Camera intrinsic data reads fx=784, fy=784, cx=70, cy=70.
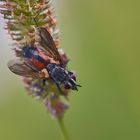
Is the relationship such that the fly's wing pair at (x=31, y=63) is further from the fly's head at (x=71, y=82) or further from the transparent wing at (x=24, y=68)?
the fly's head at (x=71, y=82)

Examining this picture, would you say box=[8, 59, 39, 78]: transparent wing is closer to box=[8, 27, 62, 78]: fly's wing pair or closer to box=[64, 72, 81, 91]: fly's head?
box=[8, 27, 62, 78]: fly's wing pair

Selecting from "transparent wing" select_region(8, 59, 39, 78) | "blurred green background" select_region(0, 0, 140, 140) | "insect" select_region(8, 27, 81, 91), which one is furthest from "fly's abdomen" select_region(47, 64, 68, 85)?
"blurred green background" select_region(0, 0, 140, 140)

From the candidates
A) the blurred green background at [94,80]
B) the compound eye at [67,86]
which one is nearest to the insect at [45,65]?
the compound eye at [67,86]

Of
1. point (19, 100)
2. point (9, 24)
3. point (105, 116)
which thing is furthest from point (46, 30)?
point (19, 100)

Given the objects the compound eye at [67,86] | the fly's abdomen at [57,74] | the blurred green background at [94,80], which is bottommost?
the compound eye at [67,86]

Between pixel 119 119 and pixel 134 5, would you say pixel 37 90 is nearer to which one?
pixel 134 5

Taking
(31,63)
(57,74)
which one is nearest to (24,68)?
(31,63)
